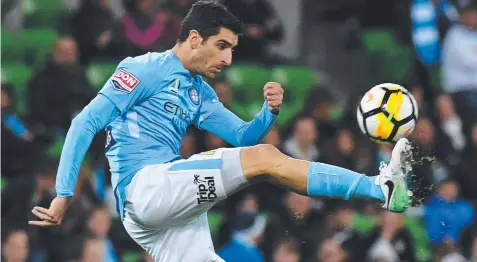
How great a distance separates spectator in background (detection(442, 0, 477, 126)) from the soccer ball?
5.82 meters

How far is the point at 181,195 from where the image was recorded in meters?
6.94

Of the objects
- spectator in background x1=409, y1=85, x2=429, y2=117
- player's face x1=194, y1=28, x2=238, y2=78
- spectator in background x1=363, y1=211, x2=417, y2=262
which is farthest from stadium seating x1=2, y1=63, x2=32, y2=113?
player's face x1=194, y1=28, x2=238, y2=78

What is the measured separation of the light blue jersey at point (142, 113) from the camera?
7.00m

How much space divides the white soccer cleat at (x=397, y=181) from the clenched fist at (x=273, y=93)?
0.80 m

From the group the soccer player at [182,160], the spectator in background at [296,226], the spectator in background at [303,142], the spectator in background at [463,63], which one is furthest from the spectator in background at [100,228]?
the spectator in background at [463,63]

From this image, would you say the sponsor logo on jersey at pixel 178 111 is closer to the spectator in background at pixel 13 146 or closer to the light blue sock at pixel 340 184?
the light blue sock at pixel 340 184

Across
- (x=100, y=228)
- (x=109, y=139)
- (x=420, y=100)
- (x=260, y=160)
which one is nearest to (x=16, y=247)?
(x=100, y=228)

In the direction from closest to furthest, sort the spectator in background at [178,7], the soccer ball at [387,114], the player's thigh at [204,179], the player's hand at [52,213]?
the player's hand at [52,213] → the player's thigh at [204,179] → the soccer ball at [387,114] → the spectator in background at [178,7]

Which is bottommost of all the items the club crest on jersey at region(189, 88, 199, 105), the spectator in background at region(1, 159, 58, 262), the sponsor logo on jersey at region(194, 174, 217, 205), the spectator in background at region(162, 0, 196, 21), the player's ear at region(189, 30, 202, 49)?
the spectator in background at region(1, 159, 58, 262)

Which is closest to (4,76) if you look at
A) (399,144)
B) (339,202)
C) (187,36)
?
(339,202)

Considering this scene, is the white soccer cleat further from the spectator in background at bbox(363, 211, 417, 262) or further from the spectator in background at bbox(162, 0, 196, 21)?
the spectator in background at bbox(162, 0, 196, 21)

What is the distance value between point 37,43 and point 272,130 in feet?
8.70

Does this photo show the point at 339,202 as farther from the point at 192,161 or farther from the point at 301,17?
the point at 192,161

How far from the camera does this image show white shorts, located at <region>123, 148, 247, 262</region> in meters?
6.87
